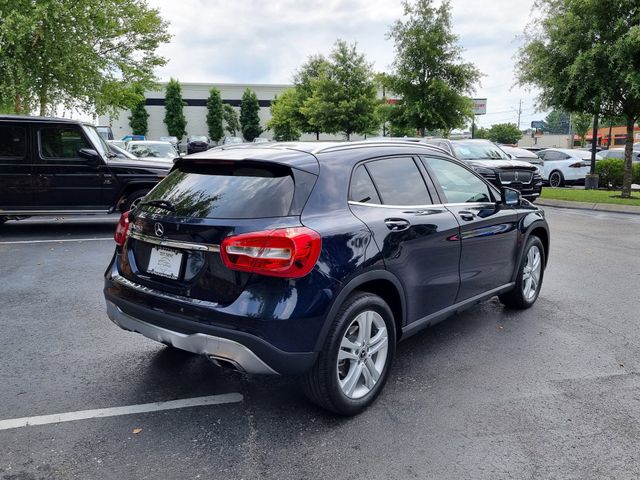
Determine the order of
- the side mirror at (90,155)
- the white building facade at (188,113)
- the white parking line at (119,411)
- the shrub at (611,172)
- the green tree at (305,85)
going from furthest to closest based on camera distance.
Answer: the white building facade at (188,113) → the green tree at (305,85) → the shrub at (611,172) → the side mirror at (90,155) → the white parking line at (119,411)

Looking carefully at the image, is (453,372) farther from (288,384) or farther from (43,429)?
(43,429)

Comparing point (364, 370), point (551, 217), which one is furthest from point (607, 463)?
point (551, 217)

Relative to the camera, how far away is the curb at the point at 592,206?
1416cm

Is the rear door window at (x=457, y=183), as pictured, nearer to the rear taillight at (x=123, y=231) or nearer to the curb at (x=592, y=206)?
the rear taillight at (x=123, y=231)

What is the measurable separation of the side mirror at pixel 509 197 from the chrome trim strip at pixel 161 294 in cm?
315

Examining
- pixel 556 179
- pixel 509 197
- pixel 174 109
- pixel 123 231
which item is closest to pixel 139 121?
pixel 174 109

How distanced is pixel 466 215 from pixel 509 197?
98 centimetres

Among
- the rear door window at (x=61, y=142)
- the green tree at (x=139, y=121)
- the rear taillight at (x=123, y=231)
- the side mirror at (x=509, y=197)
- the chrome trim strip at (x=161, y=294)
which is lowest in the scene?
the chrome trim strip at (x=161, y=294)

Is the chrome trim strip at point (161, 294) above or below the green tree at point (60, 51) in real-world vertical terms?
below

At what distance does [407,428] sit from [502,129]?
10170cm

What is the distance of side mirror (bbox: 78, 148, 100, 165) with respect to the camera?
968 cm

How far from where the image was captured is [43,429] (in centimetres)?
324

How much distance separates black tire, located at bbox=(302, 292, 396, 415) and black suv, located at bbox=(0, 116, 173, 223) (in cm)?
730

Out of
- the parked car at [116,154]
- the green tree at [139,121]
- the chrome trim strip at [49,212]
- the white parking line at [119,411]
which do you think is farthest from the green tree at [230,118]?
the white parking line at [119,411]
